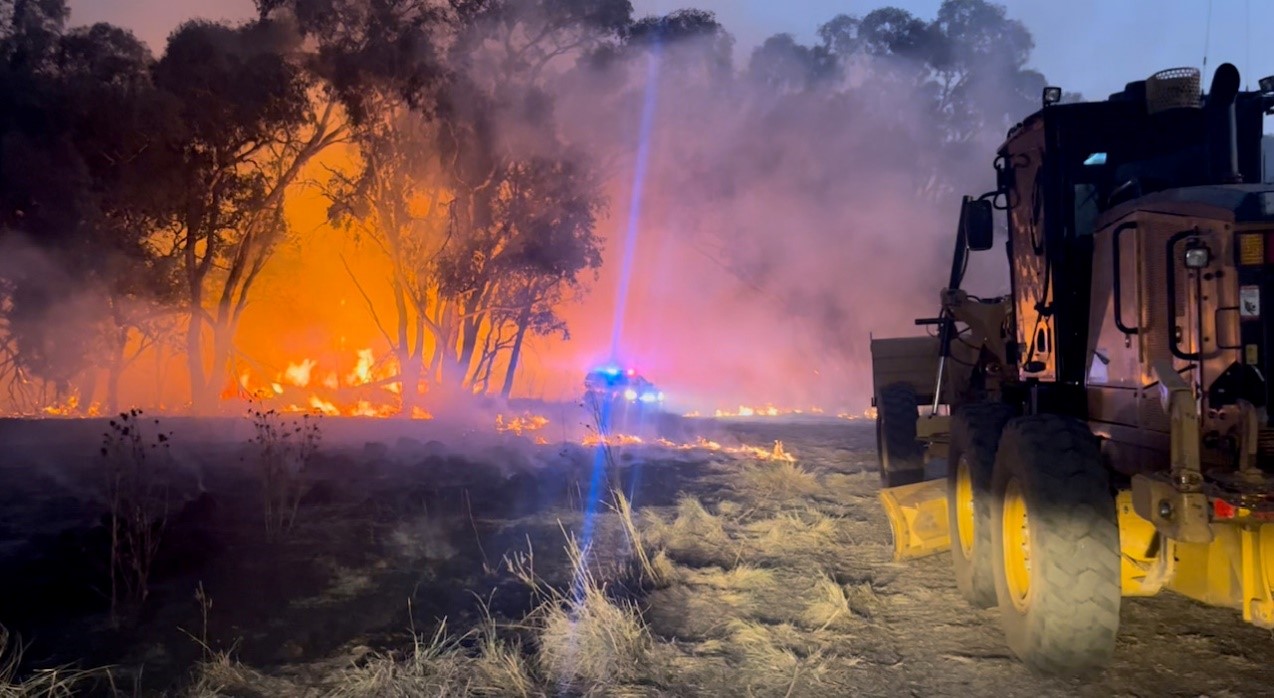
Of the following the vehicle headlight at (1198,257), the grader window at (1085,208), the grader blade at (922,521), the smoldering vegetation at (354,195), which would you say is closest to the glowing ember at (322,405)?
the smoldering vegetation at (354,195)

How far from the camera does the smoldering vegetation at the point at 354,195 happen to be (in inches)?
760

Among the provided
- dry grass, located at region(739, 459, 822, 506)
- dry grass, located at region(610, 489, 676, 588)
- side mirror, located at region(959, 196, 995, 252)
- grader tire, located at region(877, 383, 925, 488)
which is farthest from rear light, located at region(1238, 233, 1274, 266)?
dry grass, located at region(739, 459, 822, 506)

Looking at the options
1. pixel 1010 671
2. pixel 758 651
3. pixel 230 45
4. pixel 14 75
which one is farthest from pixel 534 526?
pixel 14 75

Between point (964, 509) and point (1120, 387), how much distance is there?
153 cm

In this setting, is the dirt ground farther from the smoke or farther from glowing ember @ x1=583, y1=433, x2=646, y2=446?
the smoke

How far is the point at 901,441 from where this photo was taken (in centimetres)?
967

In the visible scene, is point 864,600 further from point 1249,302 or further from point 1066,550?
point 1249,302

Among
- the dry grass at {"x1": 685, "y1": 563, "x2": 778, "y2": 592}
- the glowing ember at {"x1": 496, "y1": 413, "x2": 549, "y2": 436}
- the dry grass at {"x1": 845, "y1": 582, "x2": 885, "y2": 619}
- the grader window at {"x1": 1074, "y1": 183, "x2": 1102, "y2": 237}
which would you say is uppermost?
the grader window at {"x1": 1074, "y1": 183, "x2": 1102, "y2": 237}

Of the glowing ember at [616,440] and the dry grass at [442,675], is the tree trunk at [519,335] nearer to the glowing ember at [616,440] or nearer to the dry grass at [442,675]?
the glowing ember at [616,440]

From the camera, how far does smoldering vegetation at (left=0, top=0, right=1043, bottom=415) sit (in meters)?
19.3

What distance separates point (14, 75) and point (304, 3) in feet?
19.8

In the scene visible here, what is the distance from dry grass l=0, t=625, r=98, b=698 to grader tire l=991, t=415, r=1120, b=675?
4294 millimetres

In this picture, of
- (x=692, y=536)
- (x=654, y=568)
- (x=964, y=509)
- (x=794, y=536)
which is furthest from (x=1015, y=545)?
(x=692, y=536)

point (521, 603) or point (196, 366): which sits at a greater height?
point (196, 366)
